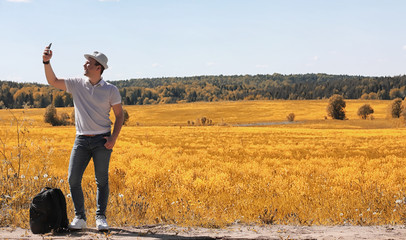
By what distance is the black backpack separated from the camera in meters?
4.74

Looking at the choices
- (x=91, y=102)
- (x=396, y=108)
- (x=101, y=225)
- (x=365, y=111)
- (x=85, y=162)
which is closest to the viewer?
(x=101, y=225)

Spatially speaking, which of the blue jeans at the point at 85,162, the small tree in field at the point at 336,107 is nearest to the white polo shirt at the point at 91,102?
the blue jeans at the point at 85,162

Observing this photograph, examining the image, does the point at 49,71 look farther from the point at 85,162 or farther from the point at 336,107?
the point at 336,107

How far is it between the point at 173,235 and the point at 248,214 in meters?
1.57

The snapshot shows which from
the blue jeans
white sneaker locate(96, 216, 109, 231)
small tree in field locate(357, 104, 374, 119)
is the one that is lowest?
small tree in field locate(357, 104, 374, 119)

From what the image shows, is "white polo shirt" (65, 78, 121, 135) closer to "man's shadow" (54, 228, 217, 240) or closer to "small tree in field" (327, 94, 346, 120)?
"man's shadow" (54, 228, 217, 240)

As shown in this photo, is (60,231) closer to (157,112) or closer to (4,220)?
(4,220)

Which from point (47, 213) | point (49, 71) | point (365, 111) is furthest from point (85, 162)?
point (365, 111)

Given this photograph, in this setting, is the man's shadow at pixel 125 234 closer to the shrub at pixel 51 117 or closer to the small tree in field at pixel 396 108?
the shrub at pixel 51 117

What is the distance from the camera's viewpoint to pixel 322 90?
17800 cm

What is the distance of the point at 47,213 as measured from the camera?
15.6 ft

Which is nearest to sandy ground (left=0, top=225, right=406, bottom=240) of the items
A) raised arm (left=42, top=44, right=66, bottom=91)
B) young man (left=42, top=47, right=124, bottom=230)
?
young man (left=42, top=47, right=124, bottom=230)

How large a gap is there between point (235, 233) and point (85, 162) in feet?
6.96

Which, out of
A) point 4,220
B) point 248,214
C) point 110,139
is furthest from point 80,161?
point 248,214
